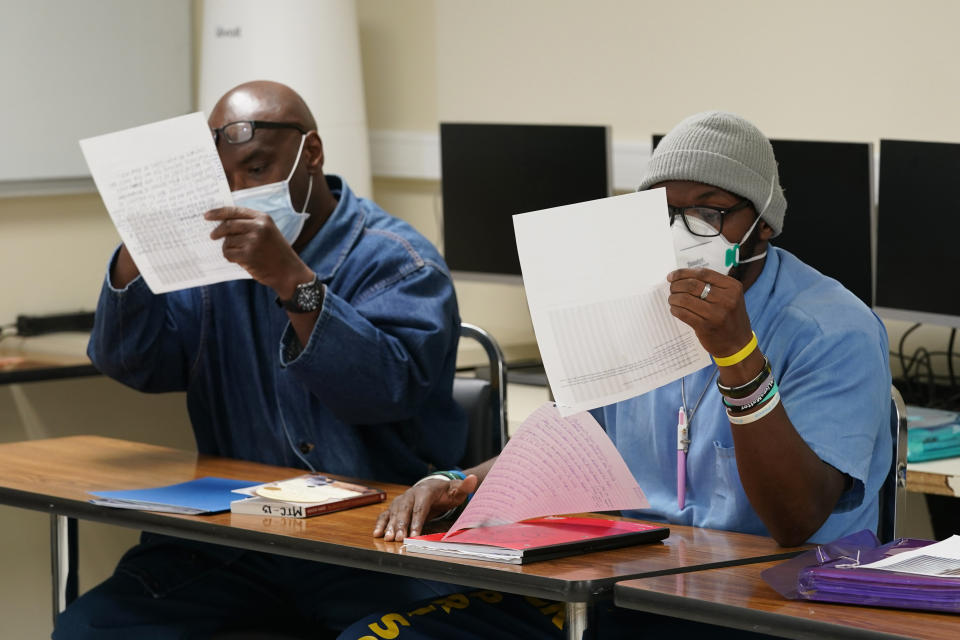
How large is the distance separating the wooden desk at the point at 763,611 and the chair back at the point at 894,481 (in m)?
0.42

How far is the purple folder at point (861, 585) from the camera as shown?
1534 mm

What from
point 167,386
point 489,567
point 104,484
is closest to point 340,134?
point 167,386

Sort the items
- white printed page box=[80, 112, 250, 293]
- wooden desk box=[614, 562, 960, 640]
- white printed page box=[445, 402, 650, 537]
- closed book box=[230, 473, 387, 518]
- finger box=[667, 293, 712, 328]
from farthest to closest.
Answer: white printed page box=[80, 112, 250, 293] < closed book box=[230, 473, 387, 518] < white printed page box=[445, 402, 650, 537] < finger box=[667, 293, 712, 328] < wooden desk box=[614, 562, 960, 640]

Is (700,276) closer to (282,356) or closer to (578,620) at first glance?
(578,620)

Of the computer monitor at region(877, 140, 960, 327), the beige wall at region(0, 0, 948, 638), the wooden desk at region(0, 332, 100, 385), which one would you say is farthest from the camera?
the wooden desk at region(0, 332, 100, 385)

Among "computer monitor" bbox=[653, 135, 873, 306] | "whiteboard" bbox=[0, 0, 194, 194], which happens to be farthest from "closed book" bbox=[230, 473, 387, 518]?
"whiteboard" bbox=[0, 0, 194, 194]

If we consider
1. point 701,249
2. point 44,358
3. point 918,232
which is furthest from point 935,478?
point 44,358

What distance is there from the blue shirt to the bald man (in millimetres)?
469

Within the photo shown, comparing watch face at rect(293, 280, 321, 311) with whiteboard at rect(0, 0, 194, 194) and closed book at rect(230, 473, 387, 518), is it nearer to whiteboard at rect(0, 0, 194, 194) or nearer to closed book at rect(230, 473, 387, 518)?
closed book at rect(230, 473, 387, 518)

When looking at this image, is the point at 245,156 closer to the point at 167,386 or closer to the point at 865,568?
the point at 167,386

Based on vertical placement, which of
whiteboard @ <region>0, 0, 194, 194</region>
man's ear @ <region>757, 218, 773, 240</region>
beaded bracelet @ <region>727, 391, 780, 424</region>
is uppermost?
whiteboard @ <region>0, 0, 194, 194</region>

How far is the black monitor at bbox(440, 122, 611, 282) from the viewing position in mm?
3750

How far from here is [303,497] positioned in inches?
84.0

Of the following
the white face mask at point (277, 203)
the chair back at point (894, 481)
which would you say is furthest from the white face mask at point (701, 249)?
the white face mask at point (277, 203)
